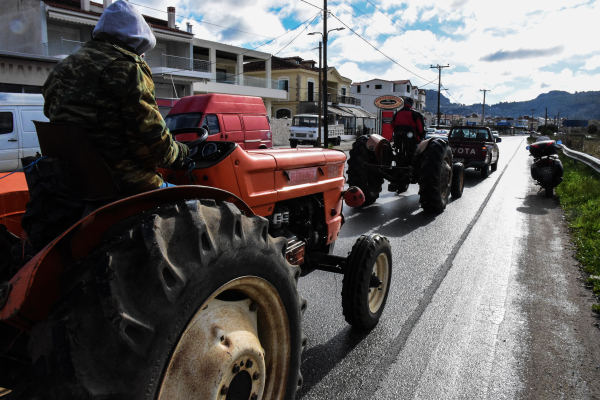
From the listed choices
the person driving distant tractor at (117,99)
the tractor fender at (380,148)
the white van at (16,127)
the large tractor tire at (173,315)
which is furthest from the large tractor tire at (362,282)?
the white van at (16,127)

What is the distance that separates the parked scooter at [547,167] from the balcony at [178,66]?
2331 centimetres

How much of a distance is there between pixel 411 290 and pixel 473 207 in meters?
5.48

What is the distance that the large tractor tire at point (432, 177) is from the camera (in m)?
8.19

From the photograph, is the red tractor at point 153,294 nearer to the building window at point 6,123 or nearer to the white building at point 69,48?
the building window at point 6,123

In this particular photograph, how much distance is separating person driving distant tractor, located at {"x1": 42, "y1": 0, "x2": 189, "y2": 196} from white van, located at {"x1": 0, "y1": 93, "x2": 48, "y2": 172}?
38.4 feet

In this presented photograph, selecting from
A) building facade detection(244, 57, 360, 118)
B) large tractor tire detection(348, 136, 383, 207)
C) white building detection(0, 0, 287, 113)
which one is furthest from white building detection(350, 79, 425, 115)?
large tractor tire detection(348, 136, 383, 207)

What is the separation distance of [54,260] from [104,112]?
652mm

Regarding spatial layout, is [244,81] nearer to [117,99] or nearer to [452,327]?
[452,327]

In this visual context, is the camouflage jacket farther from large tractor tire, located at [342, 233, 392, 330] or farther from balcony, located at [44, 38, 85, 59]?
balcony, located at [44, 38, 85, 59]

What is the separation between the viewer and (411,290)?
181 inches

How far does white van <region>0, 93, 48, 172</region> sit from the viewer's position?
Answer: 468 inches

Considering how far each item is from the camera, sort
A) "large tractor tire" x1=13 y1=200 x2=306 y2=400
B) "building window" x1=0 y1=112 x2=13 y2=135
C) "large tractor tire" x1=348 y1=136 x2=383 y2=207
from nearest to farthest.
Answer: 1. "large tractor tire" x1=13 y1=200 x2=306 y2=400
2. "large tractor tire" x1=348 y1=136 x2=383 y2=207
3. "building window" x1=0 y1=112 x2=13 y2=135

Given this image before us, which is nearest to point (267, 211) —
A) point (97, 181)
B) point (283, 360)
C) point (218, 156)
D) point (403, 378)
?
point (218, 156)

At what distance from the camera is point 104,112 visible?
1.88 m
